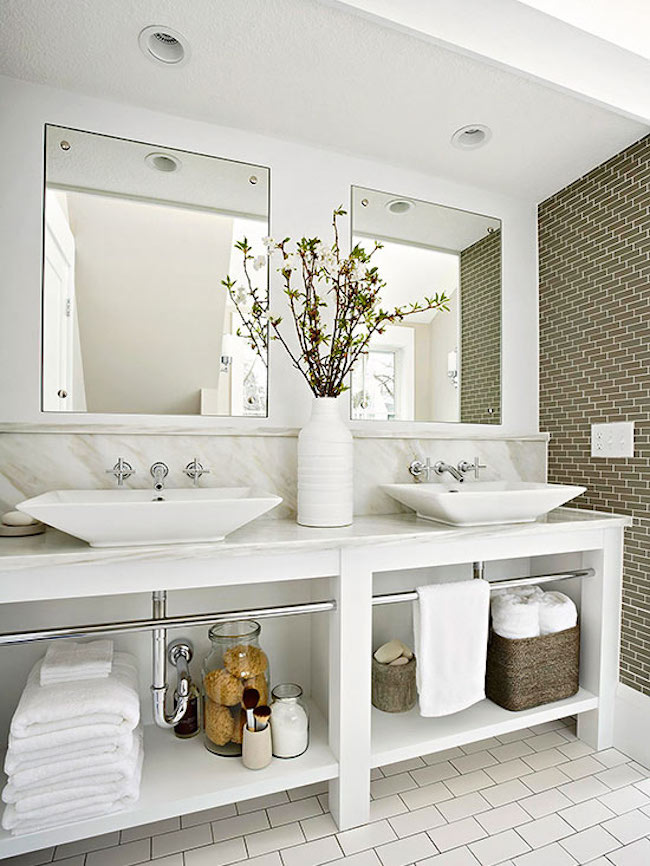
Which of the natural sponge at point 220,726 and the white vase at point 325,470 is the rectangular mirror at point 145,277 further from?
the natural sponge at point 220,726

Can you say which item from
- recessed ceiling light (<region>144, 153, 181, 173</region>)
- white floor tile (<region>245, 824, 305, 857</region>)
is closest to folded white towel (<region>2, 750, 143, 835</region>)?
white floor tile (<region>245, 824, 305, 857</region>)

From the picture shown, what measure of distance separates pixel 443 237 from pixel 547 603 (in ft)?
5.04

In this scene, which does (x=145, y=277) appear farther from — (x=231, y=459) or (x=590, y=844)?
(x=590, y=844)

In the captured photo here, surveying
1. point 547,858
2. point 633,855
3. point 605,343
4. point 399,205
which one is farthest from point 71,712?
point 605,343

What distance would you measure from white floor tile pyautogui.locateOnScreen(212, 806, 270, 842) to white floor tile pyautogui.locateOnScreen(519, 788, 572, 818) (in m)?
0.75

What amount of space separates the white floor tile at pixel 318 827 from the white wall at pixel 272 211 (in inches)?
48.5

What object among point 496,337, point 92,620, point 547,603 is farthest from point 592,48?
point 92,620

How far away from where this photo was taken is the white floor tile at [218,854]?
142 cm

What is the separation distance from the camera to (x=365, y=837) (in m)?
1.52

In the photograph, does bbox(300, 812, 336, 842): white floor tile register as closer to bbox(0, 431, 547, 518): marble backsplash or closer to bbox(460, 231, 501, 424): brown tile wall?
bbox(0, 431, 547, 518): marble backsplash

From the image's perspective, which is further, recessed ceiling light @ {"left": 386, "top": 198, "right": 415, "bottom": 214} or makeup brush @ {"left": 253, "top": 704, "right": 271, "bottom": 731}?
recessed ceiling light @ {"left": 386, "top": 198, "right": 415, "bottom": 214}

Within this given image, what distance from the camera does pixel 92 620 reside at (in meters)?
1.72

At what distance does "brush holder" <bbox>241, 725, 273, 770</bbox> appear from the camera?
4.96 feet

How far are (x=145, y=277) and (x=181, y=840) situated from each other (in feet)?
5.73
